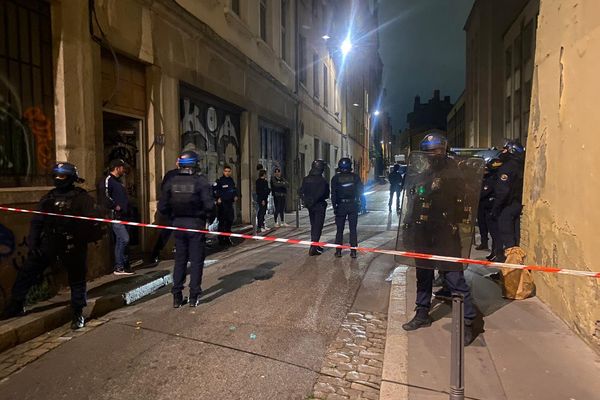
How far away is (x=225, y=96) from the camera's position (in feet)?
36.7

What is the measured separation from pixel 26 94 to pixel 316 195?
4.93 metres

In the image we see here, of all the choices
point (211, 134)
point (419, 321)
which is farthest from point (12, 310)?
point (211, 134)

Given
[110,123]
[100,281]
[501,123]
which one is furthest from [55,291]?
[501,123]

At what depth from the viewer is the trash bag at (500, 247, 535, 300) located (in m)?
5.38

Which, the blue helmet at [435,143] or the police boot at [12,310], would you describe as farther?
the police boot at [12,310]

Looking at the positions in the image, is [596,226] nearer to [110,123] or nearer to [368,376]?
[368,376]

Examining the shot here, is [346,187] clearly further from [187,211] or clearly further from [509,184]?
[187,211]

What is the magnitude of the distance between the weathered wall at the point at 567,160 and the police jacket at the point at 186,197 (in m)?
3.79


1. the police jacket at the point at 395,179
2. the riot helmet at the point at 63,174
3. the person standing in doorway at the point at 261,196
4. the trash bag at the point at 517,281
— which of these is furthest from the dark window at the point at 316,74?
the riot helmet at the point at 63,174

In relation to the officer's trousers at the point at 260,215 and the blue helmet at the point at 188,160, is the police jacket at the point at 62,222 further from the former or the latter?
the officer's trousers at the point at 260,215

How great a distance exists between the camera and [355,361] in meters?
4.00

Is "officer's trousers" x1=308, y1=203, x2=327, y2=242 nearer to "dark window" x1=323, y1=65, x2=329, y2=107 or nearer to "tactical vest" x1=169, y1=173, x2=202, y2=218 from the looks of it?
"tactical vest" x1=169, y1=173, x2=202, y2=218

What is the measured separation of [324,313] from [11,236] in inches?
148

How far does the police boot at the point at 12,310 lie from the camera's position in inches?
190
